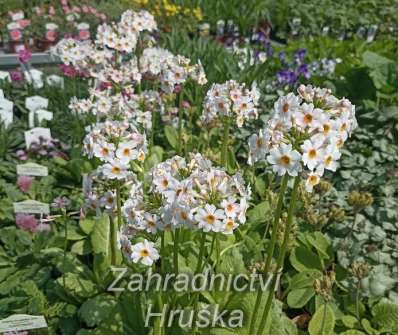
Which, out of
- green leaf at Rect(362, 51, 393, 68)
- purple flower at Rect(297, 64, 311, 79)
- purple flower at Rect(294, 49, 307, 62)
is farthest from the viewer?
purple flower at Rect(294, 49, 307, 62)

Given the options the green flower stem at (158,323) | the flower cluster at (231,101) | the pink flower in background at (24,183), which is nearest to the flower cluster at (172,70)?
the flower cluster at (231,101)

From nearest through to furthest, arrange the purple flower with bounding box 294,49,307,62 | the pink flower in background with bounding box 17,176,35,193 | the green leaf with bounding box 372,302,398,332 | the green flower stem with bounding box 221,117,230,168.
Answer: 1. the green leaf with bounding box 372,302,398,332
2. the green flower stem with bounding box 221,117,230,168
3. the pink flower in background with bounding box 17,176,35,193
4. the purple flower with bounding box 294,49,307,62

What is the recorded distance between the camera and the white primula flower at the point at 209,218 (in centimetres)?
162

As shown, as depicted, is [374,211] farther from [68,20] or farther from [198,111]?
[68,20]

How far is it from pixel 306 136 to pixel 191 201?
0.39m

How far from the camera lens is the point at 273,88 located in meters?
4.28

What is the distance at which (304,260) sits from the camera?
104 inches

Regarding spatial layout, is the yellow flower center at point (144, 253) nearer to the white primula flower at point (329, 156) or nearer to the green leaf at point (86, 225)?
the white primula flower at point (329, 156)

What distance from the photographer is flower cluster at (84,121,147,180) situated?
6.47 ft

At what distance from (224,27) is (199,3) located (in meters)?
0.72

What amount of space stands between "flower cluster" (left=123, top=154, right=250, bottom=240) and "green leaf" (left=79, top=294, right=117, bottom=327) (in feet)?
2.19

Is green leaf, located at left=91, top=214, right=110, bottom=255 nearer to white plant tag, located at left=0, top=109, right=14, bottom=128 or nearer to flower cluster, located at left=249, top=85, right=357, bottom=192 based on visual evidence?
flower cluster, located at left=249, top=85, right=357, bottom=192

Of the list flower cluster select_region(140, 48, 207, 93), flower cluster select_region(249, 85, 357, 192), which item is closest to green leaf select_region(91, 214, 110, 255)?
flower cluster select_region(140, 48, 207, 93)

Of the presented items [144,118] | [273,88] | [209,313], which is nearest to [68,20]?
[273,88]
